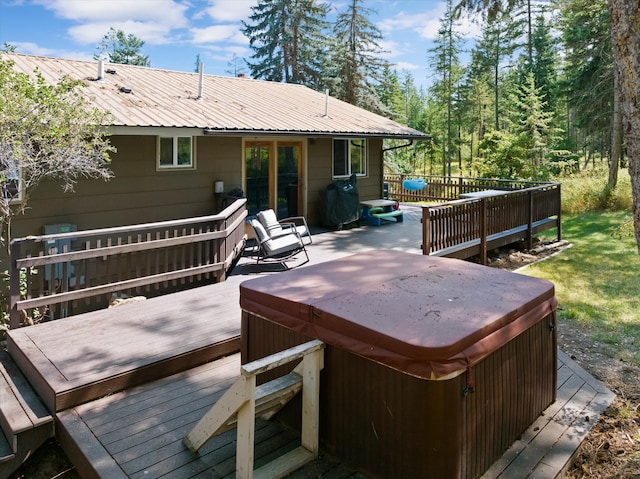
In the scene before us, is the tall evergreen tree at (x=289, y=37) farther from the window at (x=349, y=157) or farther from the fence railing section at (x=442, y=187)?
the window at (x=349, y=157)

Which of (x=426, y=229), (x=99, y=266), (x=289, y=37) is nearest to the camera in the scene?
(x=99, y=266)

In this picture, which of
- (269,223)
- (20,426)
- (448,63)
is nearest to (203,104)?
(269,223)

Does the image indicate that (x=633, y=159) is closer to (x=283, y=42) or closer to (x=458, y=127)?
(x=283, y=42)

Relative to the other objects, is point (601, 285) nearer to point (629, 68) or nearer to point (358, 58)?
point (629, 68)

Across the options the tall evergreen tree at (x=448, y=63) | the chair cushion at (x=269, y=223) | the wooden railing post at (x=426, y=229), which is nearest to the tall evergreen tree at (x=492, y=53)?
the tall evergreen tree at (x=448, y=63)

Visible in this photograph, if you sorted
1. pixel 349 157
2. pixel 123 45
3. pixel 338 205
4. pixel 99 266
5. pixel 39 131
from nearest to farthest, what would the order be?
pixel 99 266, pixel 39 131, pixel 338 205, pixel 349 157, pixel 123 45

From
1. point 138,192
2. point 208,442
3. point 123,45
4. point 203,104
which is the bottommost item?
point 208,442

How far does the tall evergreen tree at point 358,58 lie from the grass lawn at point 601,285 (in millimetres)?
15736

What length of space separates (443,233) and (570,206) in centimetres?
963

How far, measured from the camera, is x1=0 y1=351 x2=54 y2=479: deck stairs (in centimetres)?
311

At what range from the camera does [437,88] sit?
1291 inches

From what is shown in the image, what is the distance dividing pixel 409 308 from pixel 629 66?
237 cm

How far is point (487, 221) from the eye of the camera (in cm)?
846

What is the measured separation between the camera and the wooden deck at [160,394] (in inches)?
111
